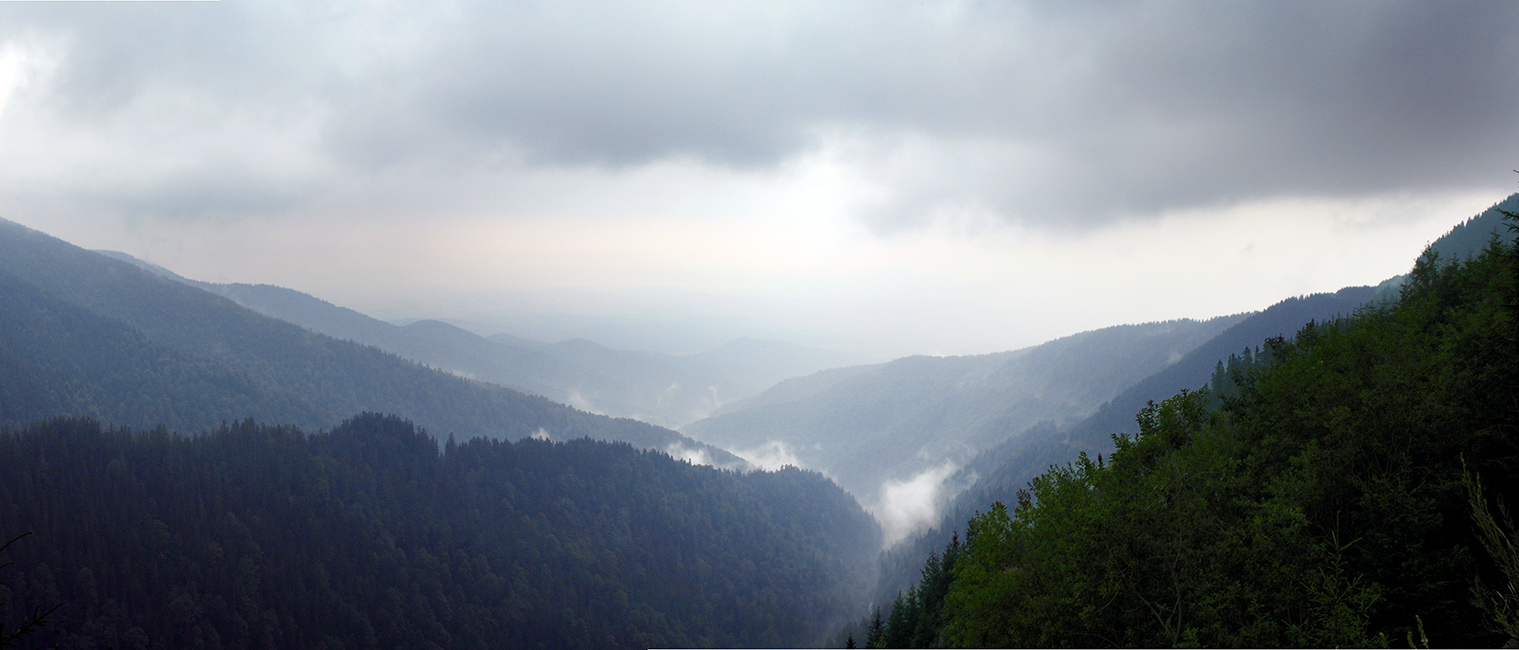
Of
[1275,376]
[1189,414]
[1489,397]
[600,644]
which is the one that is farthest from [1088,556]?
[600,644]

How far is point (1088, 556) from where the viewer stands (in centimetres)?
2212

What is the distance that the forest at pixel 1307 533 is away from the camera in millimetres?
20375

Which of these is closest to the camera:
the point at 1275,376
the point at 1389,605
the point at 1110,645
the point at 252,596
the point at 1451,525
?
the point at 1110,645

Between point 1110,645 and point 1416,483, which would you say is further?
point 1416,483

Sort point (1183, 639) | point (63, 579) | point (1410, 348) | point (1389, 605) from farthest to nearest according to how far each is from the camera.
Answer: point (63, 579)
point (1410, 348)
point (1389, 605)
point (1183, 639)

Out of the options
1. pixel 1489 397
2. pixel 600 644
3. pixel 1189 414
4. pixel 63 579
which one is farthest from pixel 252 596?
pixel 1489 397

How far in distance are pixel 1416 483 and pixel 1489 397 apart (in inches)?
162

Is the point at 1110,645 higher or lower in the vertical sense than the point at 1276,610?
lower

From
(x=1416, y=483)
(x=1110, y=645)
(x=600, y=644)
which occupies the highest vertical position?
(x=1416, y=483)

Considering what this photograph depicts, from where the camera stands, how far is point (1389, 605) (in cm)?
2302

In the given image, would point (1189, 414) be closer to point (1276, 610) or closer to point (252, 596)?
point (1276, 610)

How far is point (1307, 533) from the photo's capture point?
2481cm

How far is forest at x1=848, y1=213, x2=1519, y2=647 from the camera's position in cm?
2038

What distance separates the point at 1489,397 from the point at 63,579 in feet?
781
